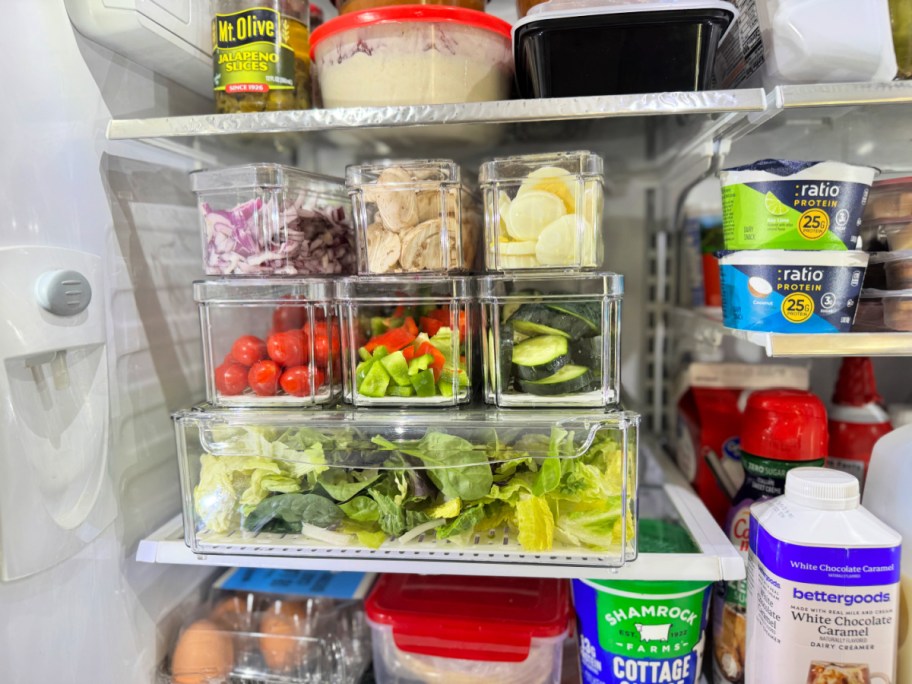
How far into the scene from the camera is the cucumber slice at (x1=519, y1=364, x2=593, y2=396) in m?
0.76

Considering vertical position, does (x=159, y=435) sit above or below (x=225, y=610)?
above

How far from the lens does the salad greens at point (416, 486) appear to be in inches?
29.1

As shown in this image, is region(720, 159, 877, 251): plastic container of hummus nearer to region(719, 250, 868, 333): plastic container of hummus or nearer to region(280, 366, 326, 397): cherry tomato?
region(719, 250, 868, 333): plastic container of hummus

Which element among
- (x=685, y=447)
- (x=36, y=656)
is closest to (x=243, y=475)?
(x=36, y=656)

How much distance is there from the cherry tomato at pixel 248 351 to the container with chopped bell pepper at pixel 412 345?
12 cm

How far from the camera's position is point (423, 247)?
77 cm

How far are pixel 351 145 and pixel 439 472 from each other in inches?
24.8

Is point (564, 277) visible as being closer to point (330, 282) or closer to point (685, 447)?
point (330, 282)

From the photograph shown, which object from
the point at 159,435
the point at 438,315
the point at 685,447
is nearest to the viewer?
the point at 438,315

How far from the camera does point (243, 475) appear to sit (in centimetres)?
80

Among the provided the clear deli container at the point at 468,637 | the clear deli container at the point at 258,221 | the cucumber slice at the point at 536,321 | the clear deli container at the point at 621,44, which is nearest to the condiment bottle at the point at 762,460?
the clear deli container at the point at 468,637

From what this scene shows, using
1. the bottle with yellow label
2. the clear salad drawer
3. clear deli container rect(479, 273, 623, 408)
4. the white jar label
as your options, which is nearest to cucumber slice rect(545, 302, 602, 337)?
clear deli container rect(479, 273, 623, 408)

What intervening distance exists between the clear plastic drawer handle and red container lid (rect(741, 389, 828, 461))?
0.88 meters

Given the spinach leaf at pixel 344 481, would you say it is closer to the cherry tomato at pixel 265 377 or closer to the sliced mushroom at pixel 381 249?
the cherry tomato at pixel 265 377
